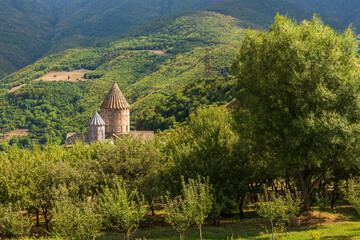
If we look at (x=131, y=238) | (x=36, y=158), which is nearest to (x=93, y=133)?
(x=36, y=158)

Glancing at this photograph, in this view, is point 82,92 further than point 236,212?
Yes

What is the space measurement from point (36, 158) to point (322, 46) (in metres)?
23.9

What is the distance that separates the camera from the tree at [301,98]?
66.7 feet

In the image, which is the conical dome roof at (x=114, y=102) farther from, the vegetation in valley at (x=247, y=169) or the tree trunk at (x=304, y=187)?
the tree trunk at (x=304, y=187)

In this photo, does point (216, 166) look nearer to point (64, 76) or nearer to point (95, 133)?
point (95, 133)

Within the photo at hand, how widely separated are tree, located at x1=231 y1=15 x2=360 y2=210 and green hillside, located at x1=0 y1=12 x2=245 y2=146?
89.1 m

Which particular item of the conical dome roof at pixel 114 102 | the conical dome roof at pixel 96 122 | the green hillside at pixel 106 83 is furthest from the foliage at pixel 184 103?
the conical dome roof at pixel 96 122

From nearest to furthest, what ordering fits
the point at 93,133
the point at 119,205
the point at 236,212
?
the point at 119,205 < the point at 236,212 < the point at 93,133

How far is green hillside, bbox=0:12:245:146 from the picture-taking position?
12756 cm

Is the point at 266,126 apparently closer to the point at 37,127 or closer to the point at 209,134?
the point at 209,134

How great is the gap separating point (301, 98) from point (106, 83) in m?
139

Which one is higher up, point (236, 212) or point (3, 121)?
point (3, 121)

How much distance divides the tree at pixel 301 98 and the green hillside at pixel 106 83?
292 feet

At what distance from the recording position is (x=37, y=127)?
131 m
